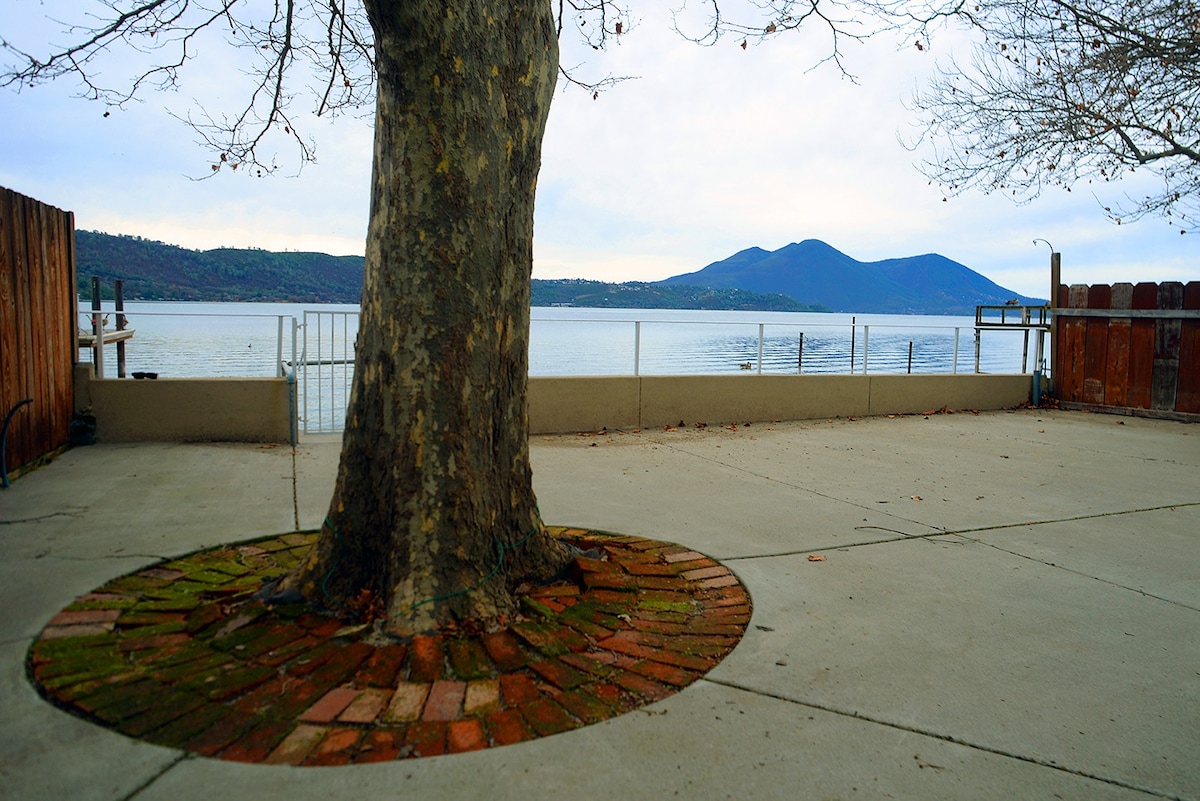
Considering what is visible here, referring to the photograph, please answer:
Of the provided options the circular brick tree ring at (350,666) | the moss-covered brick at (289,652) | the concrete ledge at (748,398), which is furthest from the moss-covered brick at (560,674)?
the concrete ledge at (748,398)

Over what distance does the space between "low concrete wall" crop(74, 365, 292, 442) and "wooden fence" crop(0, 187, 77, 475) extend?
24 cm

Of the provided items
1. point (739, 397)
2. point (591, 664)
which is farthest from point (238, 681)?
point (739, 397)

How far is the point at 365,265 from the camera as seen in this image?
3.12 meters

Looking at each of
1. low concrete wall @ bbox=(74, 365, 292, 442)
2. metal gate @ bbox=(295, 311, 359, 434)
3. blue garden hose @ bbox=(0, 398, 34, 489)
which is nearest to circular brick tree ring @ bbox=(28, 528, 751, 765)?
blue garden hose @ bbox=(0, 398, 34, 489)

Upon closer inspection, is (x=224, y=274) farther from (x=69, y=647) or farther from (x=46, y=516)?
(x=69, y=647)

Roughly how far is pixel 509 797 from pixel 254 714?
2.77ft

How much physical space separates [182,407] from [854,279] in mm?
100355

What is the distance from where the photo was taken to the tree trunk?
2.91 metres

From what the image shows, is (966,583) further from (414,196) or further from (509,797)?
(414,196)

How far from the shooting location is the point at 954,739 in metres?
2.20

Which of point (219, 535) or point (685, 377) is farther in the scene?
point (685, 377)

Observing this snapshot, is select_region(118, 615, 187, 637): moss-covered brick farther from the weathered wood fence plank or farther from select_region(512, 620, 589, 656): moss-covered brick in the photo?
the weathered wood fence plank

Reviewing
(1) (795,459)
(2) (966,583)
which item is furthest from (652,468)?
(2) (966,583)

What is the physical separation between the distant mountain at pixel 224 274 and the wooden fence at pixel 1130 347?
11327 mm
